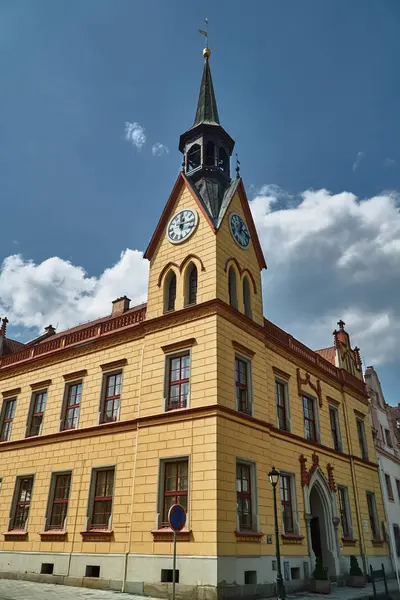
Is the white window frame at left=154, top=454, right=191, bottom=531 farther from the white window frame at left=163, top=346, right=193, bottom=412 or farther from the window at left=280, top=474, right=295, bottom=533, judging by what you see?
the window at left=280, top=474, right=295, bottom=533

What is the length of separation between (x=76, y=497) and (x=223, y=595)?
28.4 ft

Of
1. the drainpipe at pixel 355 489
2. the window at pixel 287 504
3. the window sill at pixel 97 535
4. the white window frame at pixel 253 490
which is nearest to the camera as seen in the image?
the white window frame at pixel 253 490

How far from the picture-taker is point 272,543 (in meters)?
19.5

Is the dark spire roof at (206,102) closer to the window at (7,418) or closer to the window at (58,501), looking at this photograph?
the window at (7,418)

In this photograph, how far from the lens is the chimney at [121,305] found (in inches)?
1287

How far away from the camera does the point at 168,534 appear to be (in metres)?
17.7

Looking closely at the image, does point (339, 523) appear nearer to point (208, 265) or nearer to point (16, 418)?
point (208, 265)

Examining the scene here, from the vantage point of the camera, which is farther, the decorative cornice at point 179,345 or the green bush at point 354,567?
the green bush at point 354,567

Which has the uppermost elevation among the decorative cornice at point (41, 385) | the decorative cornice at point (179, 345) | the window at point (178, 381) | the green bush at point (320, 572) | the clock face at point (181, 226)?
the clock face at point (181, 226)

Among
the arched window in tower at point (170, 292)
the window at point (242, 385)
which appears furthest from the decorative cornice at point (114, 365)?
the window at point (242, 385)

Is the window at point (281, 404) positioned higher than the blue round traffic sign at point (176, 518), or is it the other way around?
the window at point (281, 404)

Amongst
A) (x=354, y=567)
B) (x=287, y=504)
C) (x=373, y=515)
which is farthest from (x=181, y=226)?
(x=373, y=515)

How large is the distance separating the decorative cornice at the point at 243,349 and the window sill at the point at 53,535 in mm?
11196

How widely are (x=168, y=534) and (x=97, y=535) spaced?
4091 mm
